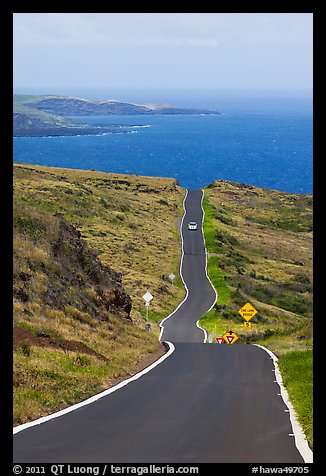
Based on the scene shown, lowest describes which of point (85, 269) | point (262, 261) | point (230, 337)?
point (230, 337)

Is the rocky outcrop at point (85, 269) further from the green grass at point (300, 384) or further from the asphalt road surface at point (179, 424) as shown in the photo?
the green grass at point (300, 384)

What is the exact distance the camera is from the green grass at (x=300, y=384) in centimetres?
1132

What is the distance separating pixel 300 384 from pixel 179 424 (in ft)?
16.7

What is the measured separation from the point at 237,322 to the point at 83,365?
29.3 meters

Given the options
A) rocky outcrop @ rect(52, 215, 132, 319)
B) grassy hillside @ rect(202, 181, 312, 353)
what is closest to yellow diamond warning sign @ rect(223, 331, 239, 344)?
grassy hillside @ rect(202, 181, 312, 353)

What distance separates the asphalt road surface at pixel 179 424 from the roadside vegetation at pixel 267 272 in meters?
0.80

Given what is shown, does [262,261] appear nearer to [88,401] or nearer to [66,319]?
[66,319]

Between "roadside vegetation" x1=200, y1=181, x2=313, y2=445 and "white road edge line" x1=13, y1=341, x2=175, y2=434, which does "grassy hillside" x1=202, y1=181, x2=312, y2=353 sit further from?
"white road edge line" x1=13, y1=341, x2=175, y2=434

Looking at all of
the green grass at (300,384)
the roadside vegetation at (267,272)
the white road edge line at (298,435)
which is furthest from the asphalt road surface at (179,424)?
the roadside vegetation at (267,272)

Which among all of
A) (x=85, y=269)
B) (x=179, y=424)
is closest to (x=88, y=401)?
(x=179, y=424)

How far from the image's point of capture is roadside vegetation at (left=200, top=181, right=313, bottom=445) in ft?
71.5

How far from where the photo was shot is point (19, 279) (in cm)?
1945

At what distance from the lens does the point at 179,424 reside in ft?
34.9
